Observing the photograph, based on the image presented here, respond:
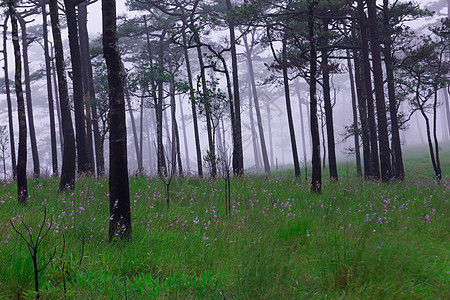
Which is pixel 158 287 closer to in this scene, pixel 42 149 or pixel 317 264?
pixel 317 264

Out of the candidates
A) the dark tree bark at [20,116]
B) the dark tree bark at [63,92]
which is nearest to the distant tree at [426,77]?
the dark tree bark at [63,92]

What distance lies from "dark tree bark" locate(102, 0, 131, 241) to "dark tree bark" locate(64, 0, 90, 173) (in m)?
7.28

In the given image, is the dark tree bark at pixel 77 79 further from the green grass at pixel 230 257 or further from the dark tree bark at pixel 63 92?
the green grass at pixel 230 257

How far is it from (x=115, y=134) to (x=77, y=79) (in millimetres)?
8030

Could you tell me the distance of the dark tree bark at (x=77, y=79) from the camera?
1112cm

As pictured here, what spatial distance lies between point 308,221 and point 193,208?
210cm

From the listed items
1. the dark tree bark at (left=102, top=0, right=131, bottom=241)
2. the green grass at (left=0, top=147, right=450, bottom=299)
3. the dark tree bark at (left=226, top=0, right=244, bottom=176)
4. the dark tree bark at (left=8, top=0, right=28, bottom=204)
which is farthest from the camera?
the dark tree bark at (left=226, top=0, right=244, bottom=176)

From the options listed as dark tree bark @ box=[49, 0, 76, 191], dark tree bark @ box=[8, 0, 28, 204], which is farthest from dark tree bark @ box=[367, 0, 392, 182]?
dark tree bark @ box=[8, 0, 28, 204]

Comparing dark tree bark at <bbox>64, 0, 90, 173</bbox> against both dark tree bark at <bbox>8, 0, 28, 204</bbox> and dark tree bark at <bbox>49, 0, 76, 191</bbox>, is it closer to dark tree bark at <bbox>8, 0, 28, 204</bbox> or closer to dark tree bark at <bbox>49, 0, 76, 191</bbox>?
dark tree bark at <bbox>49, 0, 76, 191</bbox>

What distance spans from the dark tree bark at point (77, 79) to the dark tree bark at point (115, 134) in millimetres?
7281

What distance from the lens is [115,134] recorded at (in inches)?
178

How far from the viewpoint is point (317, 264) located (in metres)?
3.60

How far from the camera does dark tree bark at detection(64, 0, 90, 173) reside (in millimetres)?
11125

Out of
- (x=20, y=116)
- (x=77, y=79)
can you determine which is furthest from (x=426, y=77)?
(x=20, y=116)
